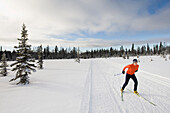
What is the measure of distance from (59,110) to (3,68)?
18656 millimetres

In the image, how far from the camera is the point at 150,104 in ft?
12.8

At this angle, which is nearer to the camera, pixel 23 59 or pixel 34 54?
pixel 23 59

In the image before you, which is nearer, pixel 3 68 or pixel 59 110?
pixel 59 110

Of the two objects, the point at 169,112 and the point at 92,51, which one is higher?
the point at 92,51

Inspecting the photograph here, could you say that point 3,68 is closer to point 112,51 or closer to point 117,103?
point 117,103

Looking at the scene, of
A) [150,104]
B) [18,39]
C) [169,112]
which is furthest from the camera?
[18,39]

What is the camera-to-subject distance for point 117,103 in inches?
156

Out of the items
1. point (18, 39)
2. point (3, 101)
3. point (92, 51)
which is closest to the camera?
point (3, 101)

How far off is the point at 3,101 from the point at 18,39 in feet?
19.2

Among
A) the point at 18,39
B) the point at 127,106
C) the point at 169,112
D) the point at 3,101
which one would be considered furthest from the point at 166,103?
the point at 18,39

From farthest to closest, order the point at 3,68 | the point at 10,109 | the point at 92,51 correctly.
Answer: the point at 92,51
the point at 3,68
the point at 10,109

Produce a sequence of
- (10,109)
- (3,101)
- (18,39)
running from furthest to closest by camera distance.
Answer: (18,39) → (3,101) → (10,109)

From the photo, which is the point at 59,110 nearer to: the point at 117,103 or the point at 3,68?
the point at 117,103

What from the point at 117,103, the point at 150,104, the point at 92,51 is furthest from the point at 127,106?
the point at 92,51
